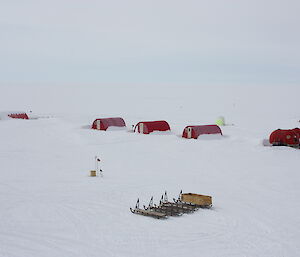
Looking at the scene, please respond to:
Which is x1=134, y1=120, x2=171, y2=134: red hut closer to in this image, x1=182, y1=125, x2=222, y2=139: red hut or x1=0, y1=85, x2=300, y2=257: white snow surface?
x1=0, y1=85, x2=300, y2=257: white snow surface

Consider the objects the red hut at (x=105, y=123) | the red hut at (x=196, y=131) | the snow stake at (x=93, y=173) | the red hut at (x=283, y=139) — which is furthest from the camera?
the red hut at (x=105, y=123)

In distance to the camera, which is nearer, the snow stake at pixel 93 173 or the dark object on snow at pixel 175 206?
the dark object on snow at pixel 175 206

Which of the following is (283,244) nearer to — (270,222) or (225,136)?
(270,222)

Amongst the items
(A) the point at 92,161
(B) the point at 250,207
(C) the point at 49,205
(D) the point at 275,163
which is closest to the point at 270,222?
(B) the point at 250,207

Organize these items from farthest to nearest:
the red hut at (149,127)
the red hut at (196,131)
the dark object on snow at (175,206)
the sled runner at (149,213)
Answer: the red hut at (149,127)
the red hut at (196,131)
the dark object on snow at (175,206)
the sled runner at (149,213)

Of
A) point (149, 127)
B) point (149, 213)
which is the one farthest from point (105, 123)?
point (149, 213)

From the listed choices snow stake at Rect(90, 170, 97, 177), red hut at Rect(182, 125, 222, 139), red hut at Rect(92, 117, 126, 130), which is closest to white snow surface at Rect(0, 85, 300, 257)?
snow stake at Rect(90, 170, 97, 177)

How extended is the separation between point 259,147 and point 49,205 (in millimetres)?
19517

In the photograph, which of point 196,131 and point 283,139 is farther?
point 196,131

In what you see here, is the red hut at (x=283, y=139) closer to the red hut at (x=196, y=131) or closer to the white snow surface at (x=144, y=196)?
the white snow surface at (x=144, y=196)

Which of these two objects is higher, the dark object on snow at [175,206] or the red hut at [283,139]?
the red hut at [283,139]

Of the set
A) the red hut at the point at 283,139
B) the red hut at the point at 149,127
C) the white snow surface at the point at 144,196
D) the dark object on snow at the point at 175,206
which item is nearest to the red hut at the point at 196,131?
the white snow surface at the point at 144,196

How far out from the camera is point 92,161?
27.8m

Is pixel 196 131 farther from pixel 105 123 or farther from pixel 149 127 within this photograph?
pixel 105 123
